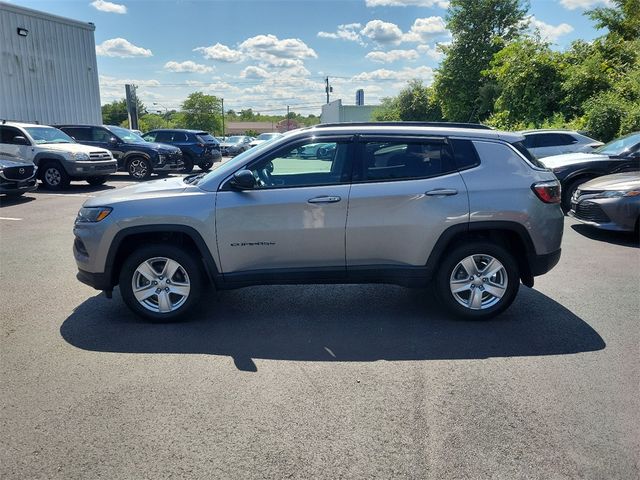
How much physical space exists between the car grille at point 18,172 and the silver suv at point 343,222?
8.35 metres

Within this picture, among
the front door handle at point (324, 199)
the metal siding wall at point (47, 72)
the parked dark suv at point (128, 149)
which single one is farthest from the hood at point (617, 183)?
the metal siding wall at point (47, 72)

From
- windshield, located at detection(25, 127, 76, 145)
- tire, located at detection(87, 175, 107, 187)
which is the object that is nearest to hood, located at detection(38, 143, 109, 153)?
windshield, located at detection(25, 127, 76, 145)

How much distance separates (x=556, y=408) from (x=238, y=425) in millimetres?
2048

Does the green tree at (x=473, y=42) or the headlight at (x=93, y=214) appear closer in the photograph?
the headlight at (x=93, y=214)

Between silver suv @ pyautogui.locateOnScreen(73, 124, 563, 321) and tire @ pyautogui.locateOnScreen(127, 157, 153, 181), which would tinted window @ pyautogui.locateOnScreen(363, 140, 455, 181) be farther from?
tire @ pyautogui.locateOnScreen(127, 157, 153, 181)

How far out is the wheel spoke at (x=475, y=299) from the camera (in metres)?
4.65

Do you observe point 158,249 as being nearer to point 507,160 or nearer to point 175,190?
point 175,190

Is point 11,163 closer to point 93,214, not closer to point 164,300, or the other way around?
point 93,214

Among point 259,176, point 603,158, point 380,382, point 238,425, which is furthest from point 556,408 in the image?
point 603,158

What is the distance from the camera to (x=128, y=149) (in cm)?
1717

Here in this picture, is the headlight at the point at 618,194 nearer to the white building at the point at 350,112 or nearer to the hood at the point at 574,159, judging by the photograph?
the hood at the point at 574,159

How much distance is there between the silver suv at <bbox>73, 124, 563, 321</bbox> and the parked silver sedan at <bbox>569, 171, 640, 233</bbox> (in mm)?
3837

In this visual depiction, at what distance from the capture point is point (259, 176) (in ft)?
15.2

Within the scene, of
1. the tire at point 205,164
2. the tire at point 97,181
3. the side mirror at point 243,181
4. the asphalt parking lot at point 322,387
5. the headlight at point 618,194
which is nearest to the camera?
the asphalt parking lot at point 322,387
